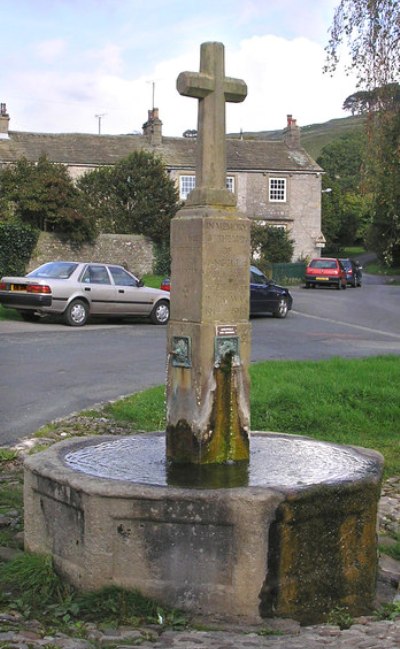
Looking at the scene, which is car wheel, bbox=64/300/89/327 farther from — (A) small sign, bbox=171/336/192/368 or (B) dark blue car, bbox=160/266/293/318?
(A) small sign, bbox=171/336/192/368

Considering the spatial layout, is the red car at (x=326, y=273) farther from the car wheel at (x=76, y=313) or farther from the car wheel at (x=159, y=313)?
the car wheel at (x=76, y=313)

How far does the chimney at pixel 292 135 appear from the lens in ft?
181

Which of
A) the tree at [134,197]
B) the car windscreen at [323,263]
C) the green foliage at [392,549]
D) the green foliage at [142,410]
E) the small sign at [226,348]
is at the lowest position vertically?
the green foliage at [392,549]

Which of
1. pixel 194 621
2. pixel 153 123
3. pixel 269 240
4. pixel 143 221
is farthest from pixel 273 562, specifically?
pixel 153 123

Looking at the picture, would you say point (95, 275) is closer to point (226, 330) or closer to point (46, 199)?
point (46, 199)

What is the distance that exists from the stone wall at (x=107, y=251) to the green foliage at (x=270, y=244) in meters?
9.05

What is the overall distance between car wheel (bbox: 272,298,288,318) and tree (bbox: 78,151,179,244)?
53.3 ft

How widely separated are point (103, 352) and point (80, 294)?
4.93m

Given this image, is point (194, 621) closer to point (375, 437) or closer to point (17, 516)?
point (17, 516)

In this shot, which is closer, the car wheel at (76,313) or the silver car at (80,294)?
the silver car at (80,294)

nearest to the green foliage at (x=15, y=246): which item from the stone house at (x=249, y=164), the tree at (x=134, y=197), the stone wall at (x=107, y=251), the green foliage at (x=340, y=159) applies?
the stone wall at (x=107, y=251)

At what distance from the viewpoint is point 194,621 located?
15.9ft

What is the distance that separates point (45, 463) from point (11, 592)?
2.86 feet

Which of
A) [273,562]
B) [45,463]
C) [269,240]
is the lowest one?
[273,562]
